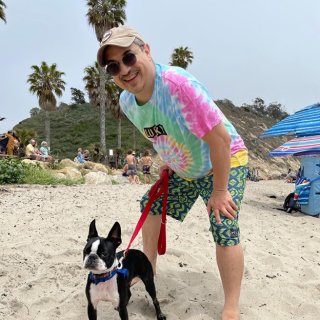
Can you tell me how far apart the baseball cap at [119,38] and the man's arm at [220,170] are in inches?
27.8

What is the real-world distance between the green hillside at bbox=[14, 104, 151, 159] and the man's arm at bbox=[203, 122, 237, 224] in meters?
31.4

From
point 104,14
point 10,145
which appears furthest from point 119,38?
point 104,14

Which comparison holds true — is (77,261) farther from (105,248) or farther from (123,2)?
(123,2)

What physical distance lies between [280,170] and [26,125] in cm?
2859

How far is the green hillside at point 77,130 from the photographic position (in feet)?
127

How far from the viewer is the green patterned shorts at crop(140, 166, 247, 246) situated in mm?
2822

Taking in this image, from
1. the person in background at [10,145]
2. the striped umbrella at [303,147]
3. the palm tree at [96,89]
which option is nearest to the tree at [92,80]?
the palm tree at [96,89]

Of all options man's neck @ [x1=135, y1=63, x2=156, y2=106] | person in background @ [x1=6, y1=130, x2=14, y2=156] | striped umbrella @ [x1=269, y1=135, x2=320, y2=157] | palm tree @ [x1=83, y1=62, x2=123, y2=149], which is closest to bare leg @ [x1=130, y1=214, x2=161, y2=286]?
man's neck @ [x1=135, y1=63, x2=156, y2=106]

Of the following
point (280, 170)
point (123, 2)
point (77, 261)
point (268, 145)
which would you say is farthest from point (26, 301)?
point (268, 145)

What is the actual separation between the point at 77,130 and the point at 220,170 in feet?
142

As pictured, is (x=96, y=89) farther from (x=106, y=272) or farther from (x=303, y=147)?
(x=106, y=272)

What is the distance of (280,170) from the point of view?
4094 centimetres

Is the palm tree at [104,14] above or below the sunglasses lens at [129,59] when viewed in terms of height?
above

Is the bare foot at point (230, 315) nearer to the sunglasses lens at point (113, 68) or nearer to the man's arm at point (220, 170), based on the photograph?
the man's arm at point (220, 170)
